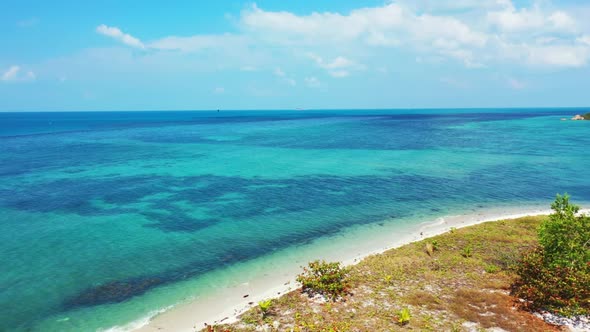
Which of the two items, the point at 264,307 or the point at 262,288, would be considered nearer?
the point at 264,307

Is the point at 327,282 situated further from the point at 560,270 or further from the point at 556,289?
the point at 560,270

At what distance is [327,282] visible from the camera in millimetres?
20000

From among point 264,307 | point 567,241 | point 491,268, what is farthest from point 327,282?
point 567,241

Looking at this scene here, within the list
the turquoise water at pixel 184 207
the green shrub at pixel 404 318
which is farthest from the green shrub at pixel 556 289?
the turquoise water at pixel 184 207

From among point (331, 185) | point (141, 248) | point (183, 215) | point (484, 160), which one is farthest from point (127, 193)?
point (484, 160)

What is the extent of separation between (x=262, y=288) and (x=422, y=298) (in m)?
9.52

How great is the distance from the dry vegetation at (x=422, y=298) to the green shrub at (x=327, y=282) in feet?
1.58

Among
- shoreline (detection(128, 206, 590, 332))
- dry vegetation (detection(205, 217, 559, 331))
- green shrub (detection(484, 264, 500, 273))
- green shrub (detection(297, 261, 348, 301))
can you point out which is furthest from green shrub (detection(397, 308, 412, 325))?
green shrub (detection(484, 264, 500, 273))

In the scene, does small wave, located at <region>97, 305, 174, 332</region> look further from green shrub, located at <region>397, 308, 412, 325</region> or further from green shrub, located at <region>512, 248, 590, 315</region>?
green shrub, located at <region>512, 248, 590, 315</region>

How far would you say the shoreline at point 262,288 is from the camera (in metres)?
18.7

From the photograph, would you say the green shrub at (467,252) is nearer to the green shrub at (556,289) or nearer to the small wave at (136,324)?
the green shrub at (556,289)

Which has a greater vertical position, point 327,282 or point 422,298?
point 327,282

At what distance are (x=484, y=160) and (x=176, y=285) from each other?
202ft

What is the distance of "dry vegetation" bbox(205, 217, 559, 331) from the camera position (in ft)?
54.3
